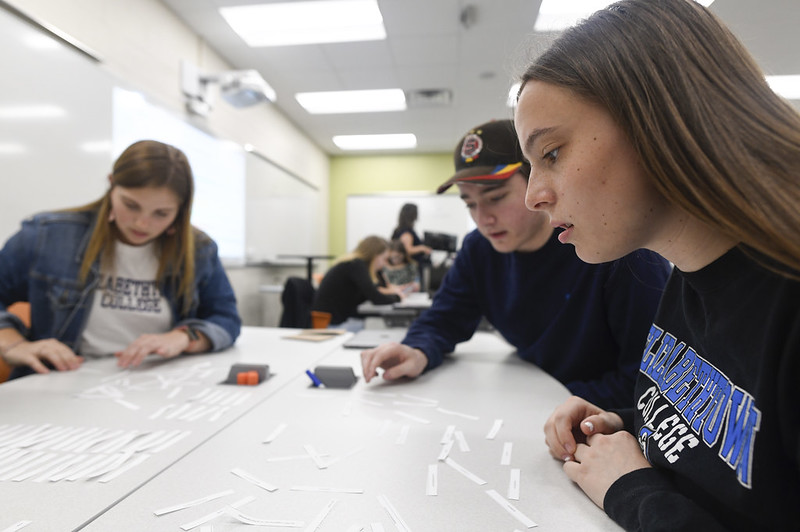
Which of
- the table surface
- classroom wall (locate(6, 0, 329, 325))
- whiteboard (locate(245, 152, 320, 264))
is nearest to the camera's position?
the table surface

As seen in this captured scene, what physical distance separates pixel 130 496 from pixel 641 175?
667 mm

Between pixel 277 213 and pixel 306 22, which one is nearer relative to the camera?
pixel 306 22

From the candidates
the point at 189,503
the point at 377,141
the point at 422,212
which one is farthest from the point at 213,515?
the point at 422,212

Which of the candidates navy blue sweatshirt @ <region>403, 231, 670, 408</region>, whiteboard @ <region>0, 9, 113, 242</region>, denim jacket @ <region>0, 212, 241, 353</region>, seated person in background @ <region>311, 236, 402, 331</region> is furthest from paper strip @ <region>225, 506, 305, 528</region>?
seated person in background @ <region>311, 236, 402, 331</region>

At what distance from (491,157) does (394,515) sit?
85 cm

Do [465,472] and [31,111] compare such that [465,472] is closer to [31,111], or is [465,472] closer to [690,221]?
[690,221]

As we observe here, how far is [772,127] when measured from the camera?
0.41 meters

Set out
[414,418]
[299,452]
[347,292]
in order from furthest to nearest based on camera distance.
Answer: [347,292] → [414,418] → [299,452]

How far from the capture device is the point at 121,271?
1.40 meters

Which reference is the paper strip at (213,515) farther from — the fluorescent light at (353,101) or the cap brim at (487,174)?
the fluorescent light at (353,101)

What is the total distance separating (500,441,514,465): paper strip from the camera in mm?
644

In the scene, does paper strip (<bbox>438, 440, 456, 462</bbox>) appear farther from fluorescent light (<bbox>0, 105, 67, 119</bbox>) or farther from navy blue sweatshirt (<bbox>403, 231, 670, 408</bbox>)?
fluorescent light (<bbox>0, 105, 67, 119</bbox>)

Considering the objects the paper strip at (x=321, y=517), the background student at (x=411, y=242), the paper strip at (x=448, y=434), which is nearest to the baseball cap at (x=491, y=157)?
the paper strip at (x=448, y=434)

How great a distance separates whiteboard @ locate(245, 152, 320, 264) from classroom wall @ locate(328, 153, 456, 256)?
0.60 m
